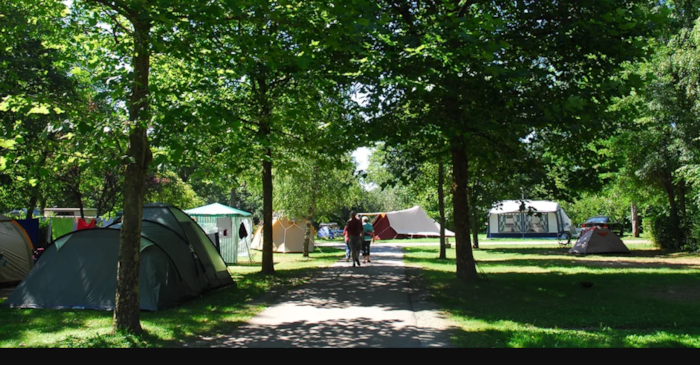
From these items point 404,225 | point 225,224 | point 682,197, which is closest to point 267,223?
point 225,224

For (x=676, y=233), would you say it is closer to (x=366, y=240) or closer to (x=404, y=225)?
(x=366, y=240)

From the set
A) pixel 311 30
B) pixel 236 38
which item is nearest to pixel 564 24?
pixel 311 30

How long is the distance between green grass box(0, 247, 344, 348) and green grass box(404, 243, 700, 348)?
11.4 ft

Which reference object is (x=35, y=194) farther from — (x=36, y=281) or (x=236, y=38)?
(x=236, y=38)

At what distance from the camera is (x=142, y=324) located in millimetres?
7746

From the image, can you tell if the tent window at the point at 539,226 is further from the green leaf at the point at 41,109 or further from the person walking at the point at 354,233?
the green leaf at the point at 41,109

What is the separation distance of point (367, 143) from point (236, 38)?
151 inches

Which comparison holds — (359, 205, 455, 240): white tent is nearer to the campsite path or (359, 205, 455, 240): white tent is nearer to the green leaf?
the campsite path

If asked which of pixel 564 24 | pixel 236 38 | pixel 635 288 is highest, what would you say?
pixel 564 24

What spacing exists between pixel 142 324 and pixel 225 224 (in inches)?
511

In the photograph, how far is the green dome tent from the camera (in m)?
9.43

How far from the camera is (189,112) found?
606 cm

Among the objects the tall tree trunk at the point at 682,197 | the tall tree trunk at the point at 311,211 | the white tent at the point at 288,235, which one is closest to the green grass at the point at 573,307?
the tall tree trunk at the point at 682,197

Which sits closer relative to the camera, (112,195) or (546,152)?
(546,152)
